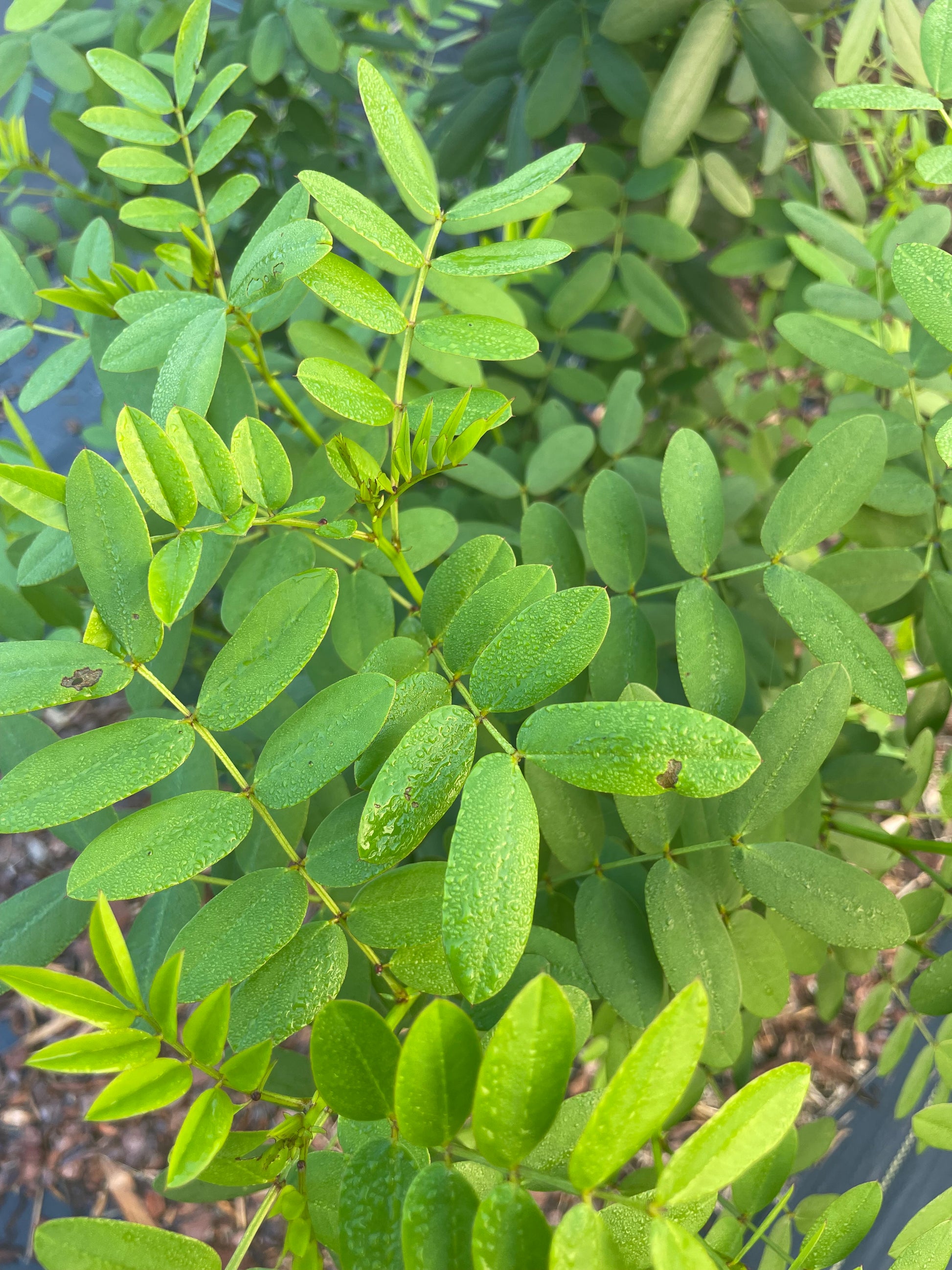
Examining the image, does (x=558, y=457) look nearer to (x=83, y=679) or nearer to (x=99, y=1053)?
(x=83, y=679)

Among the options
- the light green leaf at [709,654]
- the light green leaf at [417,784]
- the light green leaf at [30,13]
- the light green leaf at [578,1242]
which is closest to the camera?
the light green leaf at [578,1242]

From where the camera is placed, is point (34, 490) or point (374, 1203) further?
point (34, 490)

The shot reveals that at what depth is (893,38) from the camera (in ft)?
3.50

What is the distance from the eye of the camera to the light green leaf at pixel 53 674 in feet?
1.71

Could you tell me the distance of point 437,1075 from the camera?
414mm

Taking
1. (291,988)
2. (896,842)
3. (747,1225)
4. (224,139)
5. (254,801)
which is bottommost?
(747,1225)

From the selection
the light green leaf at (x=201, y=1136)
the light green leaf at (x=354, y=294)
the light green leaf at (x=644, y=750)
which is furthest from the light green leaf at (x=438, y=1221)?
the light green leaf at (x=354, y=294)

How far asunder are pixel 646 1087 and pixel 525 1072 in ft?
0.17

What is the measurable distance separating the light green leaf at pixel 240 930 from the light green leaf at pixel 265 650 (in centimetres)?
11

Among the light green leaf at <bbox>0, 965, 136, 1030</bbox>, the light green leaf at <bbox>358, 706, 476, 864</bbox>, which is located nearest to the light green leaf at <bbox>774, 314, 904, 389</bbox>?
the light green leaf at <bbox>358, 706, 476, 864</bbox>

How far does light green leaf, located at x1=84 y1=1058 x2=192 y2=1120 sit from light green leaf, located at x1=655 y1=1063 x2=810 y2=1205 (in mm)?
252

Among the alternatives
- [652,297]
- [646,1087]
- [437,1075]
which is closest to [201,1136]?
[437,1075]

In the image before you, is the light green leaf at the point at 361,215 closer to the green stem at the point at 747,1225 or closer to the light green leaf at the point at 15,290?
the light green leaf at the point at 15,290

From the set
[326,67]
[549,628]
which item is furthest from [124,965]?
[326,67]
